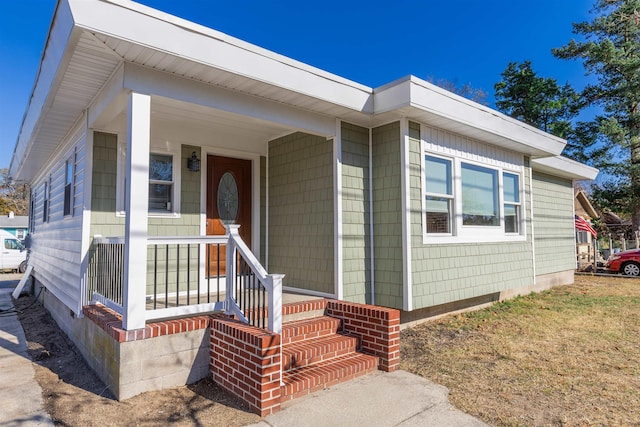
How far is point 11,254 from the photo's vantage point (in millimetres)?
16109

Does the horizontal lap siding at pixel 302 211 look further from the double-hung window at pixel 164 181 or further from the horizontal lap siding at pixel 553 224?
the horizontal lap siding at pixel 553 224

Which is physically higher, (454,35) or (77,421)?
(454,35)

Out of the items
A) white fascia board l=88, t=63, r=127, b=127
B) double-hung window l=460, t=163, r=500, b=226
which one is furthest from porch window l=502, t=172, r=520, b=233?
white fascia board l=88, t=63, r=127, b=127

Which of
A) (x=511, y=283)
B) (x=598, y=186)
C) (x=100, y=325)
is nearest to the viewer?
(x=100, y=325)

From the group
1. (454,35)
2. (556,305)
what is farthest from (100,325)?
(454,35)

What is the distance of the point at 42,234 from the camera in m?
7.97

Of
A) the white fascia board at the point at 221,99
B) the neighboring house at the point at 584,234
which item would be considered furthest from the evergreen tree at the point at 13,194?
the neighboring house at the point at 584,234

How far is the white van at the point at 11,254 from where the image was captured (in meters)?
15.9

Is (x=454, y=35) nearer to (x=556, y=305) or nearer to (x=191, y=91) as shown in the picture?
(x=556, y=305)

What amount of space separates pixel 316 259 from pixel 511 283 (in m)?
3.79

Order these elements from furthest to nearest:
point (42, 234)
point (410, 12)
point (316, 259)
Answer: point (410, 12) → point (42, 234) → point (316, 259)

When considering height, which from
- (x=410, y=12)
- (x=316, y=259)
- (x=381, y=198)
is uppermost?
(x=410, y=12)

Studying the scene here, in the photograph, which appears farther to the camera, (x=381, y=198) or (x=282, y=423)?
(x=381, y=198)

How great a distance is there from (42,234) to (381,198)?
7.26 m
